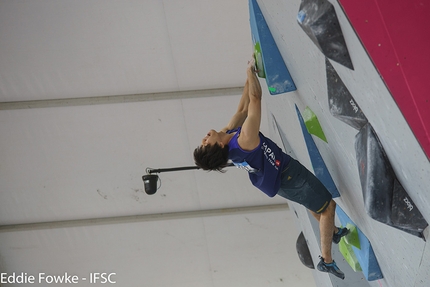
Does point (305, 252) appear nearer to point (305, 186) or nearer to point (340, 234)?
point (340, 234)

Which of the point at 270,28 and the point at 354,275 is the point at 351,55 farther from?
the point at 354,275

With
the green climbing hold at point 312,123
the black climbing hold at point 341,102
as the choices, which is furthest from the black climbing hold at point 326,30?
the green climbing hold at point 312,123

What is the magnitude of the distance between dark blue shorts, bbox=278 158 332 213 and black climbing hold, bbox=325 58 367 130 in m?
0.84

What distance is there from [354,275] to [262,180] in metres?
0.98

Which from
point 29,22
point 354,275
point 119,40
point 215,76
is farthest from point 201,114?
point 354,275

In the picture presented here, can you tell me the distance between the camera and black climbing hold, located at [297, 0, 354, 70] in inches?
51.1

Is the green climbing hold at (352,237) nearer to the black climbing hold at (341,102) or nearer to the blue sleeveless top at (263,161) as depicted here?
the blue sleeveless top at (263,161)

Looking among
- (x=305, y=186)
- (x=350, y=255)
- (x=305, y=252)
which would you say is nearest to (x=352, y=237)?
(x=350, y=255)

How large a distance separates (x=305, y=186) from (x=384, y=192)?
95 cm

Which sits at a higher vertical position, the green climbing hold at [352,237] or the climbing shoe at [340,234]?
the climbing shoe at [340,234]

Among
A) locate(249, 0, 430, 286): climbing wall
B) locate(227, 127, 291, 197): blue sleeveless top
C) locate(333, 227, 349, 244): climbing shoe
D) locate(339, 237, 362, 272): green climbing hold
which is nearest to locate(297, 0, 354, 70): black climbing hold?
locate(249, 0, 430, 286): climbing wall

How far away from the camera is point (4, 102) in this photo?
424 centimetres

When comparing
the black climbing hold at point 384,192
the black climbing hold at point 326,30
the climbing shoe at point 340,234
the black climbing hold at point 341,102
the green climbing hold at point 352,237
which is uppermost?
the black climbing hold at point 326,30

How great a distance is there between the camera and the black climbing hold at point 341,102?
1404 millimetres
